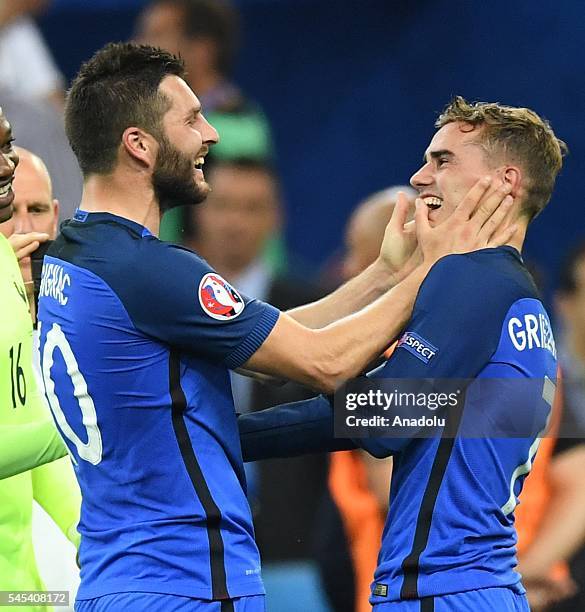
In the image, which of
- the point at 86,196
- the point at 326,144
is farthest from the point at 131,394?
the point at 326,144

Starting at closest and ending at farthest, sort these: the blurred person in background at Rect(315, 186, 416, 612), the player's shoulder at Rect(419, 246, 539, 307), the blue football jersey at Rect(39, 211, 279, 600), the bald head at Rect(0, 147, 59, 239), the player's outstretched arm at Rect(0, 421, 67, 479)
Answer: the blue football jersey at Rect(39, 211, 279, 600) → the player's shoulder at Rect(419, 246, 539, 307) → the player's outstretched arm at Rect(0, 421, 67, 479) → the bald head at Rect(0, 147, 59, 239) → the blurred person in background at Rect(315, 186, 416, 612)

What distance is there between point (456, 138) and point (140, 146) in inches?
34.6

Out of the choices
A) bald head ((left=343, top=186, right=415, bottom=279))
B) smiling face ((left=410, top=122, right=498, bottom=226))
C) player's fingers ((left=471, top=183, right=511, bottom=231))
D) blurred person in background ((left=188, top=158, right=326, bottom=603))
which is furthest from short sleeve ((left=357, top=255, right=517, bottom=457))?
blurred person in background ((left=188, top=158, right=326, bottom=603))

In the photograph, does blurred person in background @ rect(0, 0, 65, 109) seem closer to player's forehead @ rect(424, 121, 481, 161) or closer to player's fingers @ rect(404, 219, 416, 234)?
player's fingers @ rect(404, 219, 416, 234)

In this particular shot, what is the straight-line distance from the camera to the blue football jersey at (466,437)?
338 cm

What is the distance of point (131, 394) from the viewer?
11.1 feet

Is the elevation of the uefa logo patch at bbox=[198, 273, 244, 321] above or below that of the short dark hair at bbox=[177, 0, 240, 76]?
below

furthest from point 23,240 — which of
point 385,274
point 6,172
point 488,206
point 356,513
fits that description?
point 356,513

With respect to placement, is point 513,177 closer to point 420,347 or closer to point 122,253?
point 420,347

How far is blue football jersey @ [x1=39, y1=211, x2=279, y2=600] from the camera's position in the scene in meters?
3.34

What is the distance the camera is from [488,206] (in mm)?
3537

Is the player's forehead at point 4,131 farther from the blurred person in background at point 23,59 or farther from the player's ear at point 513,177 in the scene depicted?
the blurred person in background at point 23,59

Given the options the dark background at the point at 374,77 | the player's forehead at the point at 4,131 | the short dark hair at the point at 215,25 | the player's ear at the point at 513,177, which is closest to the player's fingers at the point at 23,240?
the player's forehead at the point at 4,131

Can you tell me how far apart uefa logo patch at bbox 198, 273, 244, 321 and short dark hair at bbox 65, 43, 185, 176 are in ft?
1.46
